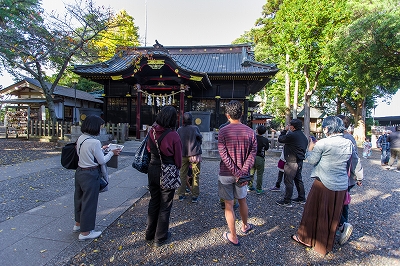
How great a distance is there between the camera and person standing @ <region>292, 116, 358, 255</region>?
2520mm

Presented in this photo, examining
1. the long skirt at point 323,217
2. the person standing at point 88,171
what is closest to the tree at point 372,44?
the long skirt at point 323,217

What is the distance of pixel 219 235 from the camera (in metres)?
2.93

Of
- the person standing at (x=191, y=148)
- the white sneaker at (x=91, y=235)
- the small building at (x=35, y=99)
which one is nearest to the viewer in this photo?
the white sneaker at (x=91, y=235)

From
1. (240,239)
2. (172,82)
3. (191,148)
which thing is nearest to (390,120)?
(172,82)

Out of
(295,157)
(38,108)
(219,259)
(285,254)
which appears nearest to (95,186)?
(219,259)

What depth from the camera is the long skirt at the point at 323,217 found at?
8.41 feet

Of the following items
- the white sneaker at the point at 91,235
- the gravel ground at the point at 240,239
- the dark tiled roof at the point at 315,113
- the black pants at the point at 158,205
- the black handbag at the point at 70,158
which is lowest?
the gravel ground at the point at 240,239

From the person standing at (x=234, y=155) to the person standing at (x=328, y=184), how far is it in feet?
2.79

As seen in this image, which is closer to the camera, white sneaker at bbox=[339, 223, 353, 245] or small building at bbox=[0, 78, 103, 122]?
white sneaker at bbox=[339, 223, 353, 245]

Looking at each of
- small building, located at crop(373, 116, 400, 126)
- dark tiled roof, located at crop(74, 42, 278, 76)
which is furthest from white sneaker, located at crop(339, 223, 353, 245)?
small building, located at crop(373, 116, 400, 126)

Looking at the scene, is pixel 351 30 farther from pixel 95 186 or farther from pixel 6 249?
pixel 6 249

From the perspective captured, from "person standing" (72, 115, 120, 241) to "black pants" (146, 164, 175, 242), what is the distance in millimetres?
678

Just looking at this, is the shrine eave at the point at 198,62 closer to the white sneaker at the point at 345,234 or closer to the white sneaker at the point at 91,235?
the white sneaker at the point at 91,235

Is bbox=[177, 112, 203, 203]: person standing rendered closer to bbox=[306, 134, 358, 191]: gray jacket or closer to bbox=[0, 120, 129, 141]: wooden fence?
bbox=[306, 134, 358, 191]: gray jacket
